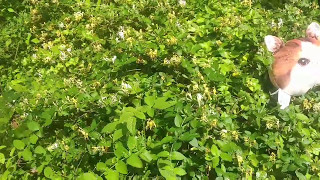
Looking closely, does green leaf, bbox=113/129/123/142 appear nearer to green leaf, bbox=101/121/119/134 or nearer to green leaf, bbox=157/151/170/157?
green leaf, bbox=101/121/119/134

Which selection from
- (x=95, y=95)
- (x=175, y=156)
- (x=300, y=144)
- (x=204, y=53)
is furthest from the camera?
(x=204, y=53)

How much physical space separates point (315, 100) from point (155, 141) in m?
1.07

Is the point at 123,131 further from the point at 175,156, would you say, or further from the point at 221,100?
the point at 221,100

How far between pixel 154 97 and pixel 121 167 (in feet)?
1.50

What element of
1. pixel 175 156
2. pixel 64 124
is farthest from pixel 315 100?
pixel 64 124

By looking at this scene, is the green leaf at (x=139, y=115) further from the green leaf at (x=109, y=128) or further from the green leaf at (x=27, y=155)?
the green leaf at (x=27, y=155)

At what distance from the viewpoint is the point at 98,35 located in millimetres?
3293

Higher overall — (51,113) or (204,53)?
(204,53)

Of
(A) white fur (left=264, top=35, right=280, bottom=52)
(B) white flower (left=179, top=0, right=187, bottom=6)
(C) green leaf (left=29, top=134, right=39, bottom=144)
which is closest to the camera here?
(C) green leaf (left=29, top=134, right=39, bottom=144)

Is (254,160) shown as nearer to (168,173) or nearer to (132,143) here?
(168,173)

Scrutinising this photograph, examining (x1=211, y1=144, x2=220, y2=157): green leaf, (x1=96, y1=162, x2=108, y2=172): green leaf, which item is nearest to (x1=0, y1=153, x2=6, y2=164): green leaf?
(x1=96, y1=162, x2=108, y2=172): green leaf

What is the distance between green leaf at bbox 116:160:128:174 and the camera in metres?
1.84

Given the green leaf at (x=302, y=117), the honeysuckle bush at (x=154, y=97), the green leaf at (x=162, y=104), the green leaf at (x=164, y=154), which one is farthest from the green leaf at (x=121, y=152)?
the green leaf at (x=302, y=117)

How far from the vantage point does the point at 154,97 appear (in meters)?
2.15
